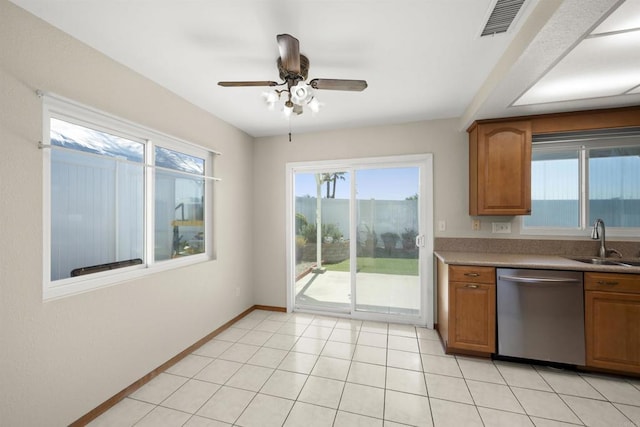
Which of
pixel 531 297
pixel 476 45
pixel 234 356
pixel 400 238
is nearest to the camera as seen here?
pixel 476 45

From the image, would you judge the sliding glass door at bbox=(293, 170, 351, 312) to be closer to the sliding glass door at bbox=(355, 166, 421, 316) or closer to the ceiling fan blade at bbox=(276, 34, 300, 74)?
the sliding glass door at bbox=(355, 166, 421, 316)

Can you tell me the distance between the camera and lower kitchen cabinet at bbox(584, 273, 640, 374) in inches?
80.7

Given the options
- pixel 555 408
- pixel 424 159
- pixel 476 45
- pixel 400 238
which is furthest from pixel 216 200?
pixel 555 408

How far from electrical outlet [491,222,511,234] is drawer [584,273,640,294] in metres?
0.82

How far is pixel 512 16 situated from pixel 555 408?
8.49 ft

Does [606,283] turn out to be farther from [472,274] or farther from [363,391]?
[363,391]

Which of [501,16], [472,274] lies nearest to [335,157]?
[472,274]

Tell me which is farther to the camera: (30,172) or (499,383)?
(499,383)

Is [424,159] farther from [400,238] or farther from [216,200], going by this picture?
[216,200]

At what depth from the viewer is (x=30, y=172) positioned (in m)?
1.48

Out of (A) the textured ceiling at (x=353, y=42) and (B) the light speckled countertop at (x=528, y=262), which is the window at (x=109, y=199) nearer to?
(A) the textured ceiling at (x=353, y=42)

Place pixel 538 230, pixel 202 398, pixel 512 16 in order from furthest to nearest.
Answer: pixel 538 230 → pixel 202 398 → pixel 512 16

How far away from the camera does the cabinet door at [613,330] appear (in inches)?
80.7

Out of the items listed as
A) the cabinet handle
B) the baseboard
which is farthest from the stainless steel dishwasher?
the baseboard
